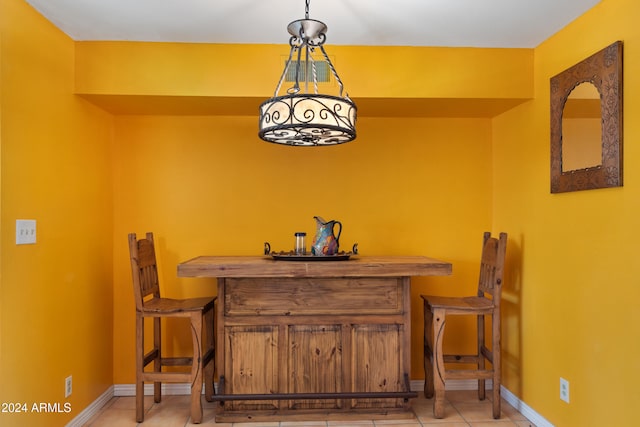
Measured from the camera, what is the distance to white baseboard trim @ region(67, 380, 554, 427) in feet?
9.05

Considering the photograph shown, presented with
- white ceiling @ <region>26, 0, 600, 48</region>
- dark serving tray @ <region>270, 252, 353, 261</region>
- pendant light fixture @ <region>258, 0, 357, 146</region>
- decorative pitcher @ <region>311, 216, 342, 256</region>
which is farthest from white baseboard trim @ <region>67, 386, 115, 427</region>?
white ceiling @ <region>26, 0, 600, 48</region>

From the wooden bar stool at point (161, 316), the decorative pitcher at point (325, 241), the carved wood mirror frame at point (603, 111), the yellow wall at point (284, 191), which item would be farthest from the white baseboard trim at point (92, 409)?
the carved wood mirror frame at point (603, 111)

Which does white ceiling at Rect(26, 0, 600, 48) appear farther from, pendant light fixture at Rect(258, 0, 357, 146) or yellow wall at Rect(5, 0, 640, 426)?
pendant light fixture at Rect(258, 0, 357, 146)

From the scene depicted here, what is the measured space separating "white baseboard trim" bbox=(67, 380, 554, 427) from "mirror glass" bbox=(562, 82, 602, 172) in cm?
147

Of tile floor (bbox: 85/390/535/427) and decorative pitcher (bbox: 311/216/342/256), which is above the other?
decorative pitcher (bbox: 311/216/342/256)

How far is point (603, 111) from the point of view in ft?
7.12

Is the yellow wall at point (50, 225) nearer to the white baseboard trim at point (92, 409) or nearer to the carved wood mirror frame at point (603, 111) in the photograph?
the white baseboard trim at point (92, 409)

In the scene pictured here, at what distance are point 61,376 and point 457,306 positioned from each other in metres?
2.28

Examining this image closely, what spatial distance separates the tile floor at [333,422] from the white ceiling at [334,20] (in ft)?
7.40

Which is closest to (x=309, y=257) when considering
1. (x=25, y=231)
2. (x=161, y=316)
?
(x=161, y=316)

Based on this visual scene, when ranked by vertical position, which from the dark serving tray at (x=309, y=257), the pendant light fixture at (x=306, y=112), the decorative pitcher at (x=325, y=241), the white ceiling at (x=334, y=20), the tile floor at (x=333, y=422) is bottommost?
the tile floor at (x=333, y=422)

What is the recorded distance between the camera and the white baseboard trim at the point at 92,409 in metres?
2.72

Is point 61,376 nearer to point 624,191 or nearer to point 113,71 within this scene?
point 113,71

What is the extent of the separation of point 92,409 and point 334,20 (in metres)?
2.73
